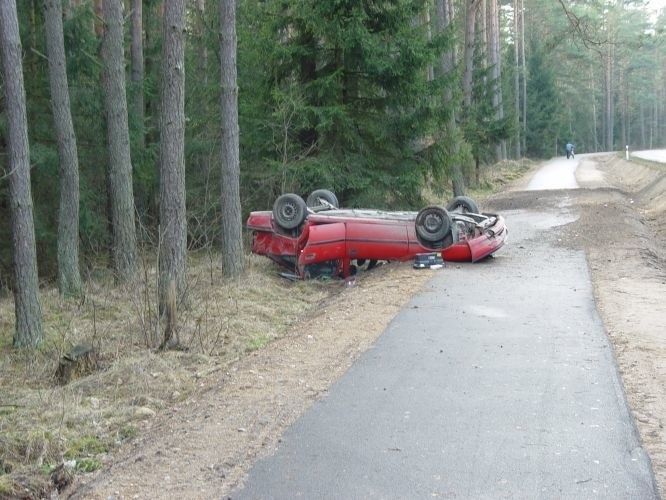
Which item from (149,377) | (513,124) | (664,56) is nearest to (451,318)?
(149,377)

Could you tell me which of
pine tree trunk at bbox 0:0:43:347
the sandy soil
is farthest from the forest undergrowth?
pine tree trunk at bbox 0:0:43:347

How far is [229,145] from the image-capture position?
1497cm

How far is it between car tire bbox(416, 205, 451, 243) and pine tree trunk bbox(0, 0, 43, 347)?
6.69 metres

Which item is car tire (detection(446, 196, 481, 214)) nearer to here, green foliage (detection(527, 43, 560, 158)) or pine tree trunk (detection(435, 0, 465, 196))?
pine tree trunk (detection(435, 0, 465, 196))

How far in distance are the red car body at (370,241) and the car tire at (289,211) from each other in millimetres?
154

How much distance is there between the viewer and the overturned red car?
47.0 ft

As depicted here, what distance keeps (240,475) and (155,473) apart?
593 millimetres

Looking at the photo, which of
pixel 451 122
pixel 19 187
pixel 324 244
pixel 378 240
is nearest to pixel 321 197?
pixel 324 244

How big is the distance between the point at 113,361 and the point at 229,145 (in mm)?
6870

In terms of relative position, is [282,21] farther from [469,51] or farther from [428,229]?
[469,51]

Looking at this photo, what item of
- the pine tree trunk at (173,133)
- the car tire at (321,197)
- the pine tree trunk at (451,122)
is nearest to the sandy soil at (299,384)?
the pine tree trunk at (173,133)

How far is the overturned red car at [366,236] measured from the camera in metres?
14.3

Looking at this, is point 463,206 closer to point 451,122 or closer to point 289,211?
point 289,211

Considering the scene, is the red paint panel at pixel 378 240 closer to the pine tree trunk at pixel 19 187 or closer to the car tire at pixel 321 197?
the car tire at pixel 321 197
